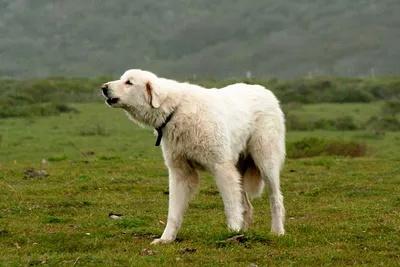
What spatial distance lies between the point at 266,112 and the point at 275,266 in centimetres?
306

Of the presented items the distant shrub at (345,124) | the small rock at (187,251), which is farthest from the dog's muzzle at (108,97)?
the distant shrub at (345,124)

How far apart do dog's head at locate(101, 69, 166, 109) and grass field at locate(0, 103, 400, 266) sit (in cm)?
182

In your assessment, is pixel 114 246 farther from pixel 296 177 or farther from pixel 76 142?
pixel 76 142

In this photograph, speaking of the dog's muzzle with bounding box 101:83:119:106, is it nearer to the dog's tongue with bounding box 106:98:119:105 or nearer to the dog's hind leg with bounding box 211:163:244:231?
the dog's tongue with bounding box 106:98:119:105

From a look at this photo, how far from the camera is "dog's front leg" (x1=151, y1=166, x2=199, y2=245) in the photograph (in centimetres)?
869

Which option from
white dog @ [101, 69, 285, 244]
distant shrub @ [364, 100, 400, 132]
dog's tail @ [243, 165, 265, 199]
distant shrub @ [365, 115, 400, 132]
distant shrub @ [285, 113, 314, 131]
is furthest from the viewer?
distant shrub @ [285, 113, 314, 131]

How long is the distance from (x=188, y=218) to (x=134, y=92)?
347 centimetres

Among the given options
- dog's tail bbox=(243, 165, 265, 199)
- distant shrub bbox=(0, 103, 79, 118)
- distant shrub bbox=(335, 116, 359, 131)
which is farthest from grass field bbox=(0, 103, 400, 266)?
distant shrub bbox=(0, 103, 79, 118)

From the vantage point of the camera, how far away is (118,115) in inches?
1825

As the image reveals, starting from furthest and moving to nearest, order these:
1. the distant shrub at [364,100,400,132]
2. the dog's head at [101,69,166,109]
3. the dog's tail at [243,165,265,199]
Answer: the distant shrub at [364,100,400,132] → the dog's tail at [243,165,265,199] → the dog's head at [101,69,166,109]

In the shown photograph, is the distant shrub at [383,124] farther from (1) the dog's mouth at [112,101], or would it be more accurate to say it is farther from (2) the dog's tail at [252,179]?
(1) the dog's mouth at [112,101]

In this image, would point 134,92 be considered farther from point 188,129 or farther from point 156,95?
point 188,129

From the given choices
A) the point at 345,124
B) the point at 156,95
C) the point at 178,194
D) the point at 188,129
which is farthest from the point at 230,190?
the point at 345,124

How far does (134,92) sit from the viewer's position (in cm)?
866
